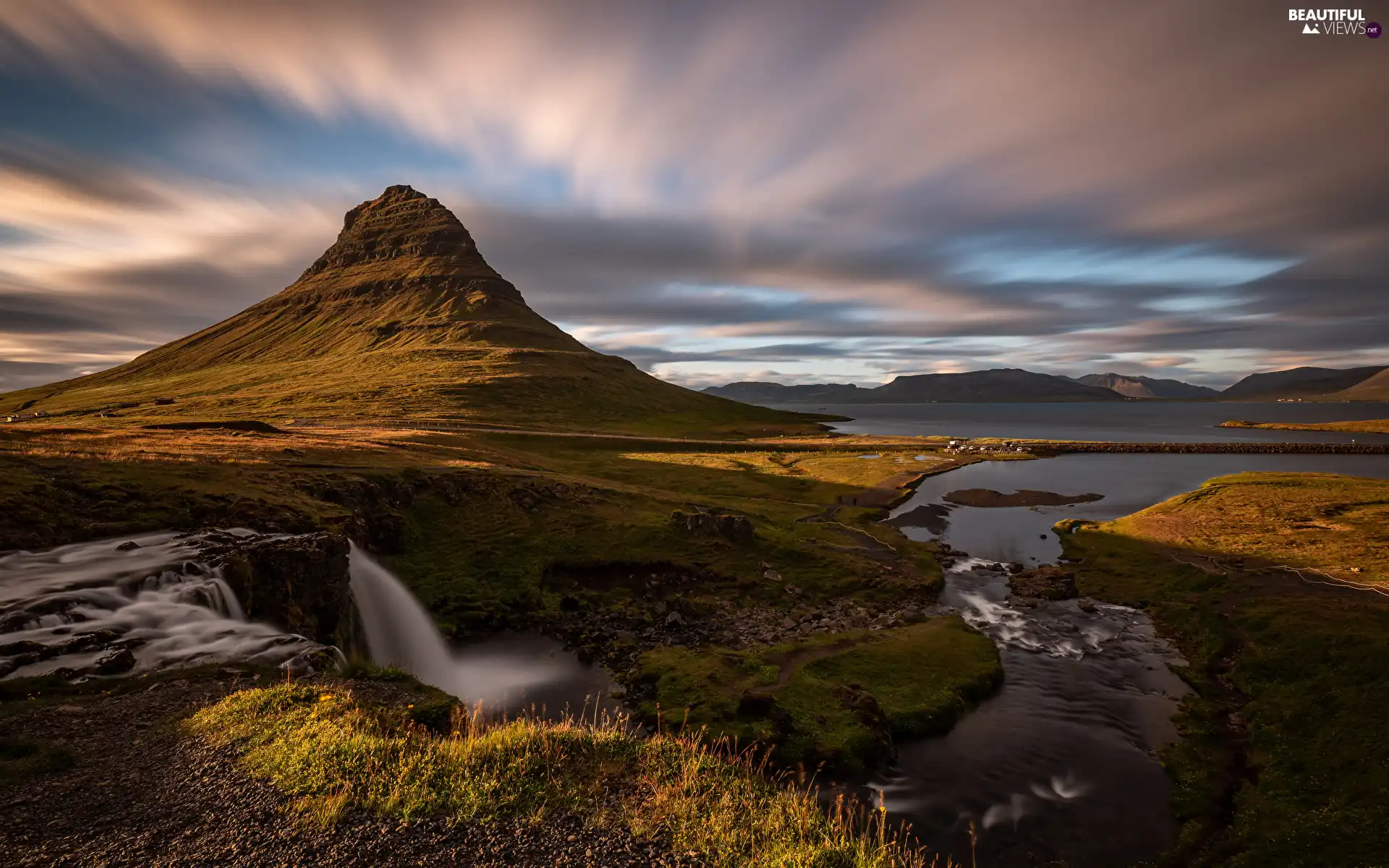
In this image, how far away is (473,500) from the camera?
51906 millimetres

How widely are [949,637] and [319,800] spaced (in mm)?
33358

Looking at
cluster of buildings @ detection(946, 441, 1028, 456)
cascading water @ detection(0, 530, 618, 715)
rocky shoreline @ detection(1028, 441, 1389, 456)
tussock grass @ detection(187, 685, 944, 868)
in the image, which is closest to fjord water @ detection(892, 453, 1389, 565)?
rocky shoreline @ detection(1028, 441, 1389, 456)

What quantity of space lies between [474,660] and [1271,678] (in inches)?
1659

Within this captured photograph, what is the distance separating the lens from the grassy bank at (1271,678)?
754 inches

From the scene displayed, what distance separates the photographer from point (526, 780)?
1365 cm

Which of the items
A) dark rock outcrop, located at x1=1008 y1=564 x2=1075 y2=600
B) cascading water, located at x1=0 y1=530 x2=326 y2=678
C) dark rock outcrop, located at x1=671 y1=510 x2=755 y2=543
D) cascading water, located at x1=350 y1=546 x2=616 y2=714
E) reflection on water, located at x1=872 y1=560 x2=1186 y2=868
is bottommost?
reflection on water, located at x1=872 y1=560 x2=1186 y2=868

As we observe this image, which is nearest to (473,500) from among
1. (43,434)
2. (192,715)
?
(43,434)

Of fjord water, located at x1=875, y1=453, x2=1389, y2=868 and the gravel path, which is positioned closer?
the gravel path

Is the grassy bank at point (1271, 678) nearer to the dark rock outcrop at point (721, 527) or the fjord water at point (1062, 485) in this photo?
the fjord water at point (1062, 485)

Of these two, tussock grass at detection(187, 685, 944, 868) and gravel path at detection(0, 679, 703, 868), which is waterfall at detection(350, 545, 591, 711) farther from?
gravel path at detection(0, 679, 703, 868)

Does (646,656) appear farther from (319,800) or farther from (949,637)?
(319,800)

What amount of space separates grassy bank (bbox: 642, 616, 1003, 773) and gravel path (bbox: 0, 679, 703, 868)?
432 inches

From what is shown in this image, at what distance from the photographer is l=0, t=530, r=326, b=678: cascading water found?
17891mm

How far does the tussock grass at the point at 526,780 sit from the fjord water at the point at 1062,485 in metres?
49.7
